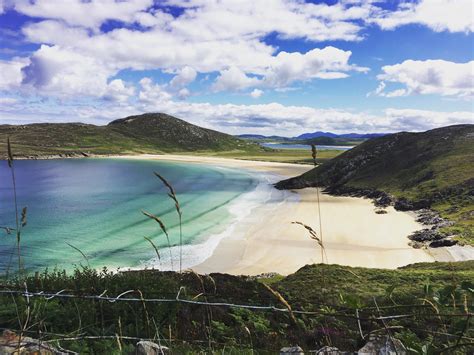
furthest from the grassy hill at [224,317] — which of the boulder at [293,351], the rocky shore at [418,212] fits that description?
the rocky shore at [418,212]

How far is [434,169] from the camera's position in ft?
193

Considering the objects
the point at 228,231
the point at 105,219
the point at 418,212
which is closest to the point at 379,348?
the point at 228,231

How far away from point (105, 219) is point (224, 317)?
38.2 m

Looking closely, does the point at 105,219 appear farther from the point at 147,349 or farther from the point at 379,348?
the point at 379,348

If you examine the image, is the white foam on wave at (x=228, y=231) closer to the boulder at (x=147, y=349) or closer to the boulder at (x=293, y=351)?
the boulder at (x=147, y=349)

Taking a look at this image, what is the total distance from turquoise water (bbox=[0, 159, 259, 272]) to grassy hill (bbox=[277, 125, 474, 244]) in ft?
65.8

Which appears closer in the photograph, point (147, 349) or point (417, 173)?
point (147, 349)

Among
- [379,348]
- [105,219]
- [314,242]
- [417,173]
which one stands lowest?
[314,242]

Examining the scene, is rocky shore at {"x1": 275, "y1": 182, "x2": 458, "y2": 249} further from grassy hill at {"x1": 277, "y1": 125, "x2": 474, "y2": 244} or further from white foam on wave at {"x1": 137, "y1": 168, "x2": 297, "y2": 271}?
white foam on wave at {"x1": 137, "y1": 168, "x2": 297, "y2": 271}

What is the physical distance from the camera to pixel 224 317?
8.45 metres

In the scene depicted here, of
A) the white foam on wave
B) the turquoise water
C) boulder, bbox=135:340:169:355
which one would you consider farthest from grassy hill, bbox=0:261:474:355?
the turquoise water

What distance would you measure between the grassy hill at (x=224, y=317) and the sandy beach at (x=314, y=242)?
Result: 10.9m

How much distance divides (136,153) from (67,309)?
197366 millimetres

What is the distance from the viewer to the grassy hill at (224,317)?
2803mm
